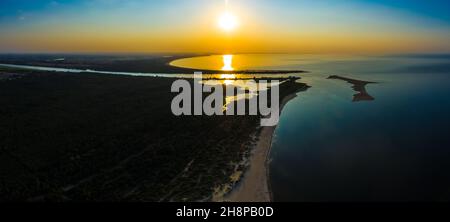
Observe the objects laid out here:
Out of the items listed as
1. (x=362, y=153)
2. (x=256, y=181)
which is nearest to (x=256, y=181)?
(x=256, y=181)

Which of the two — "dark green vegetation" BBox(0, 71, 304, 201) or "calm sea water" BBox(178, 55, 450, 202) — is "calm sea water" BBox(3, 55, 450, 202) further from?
"dark green vegetation" BBox(0, 71, 304, 201)

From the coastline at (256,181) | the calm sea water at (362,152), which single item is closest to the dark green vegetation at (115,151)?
the coastline at (256,181)

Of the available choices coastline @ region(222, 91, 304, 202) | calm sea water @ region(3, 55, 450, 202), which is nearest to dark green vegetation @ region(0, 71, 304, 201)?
coastline @ region(222, 91, 304, 202)

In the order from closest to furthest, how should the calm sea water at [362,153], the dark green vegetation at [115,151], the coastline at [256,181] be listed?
1. the coastline at [256,181]
2. the dark green vegetation at [115,151]
3. the calm sea water at [362,153]

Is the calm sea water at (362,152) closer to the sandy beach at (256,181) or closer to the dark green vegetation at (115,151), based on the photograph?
the sandy beach at (256,181)

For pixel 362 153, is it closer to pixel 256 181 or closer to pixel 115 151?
pixel 256 181

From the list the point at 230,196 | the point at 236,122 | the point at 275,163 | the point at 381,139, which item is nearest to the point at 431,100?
the point at 381,139

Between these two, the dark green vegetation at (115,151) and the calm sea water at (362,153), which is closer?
the dark green vegetation at (115,151)

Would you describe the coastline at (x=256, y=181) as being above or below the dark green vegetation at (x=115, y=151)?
below
